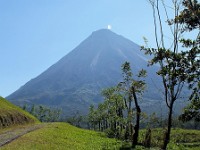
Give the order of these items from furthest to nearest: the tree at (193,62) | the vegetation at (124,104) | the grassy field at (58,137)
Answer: the vegetation at (124,104)
the grassy field at (58,137)
the tree at (193,62)

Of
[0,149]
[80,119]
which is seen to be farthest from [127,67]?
[80,119]

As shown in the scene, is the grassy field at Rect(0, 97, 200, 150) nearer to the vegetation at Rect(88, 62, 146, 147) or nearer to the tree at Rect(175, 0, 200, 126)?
the vegetation at Rect(88, 62, 146, 147)

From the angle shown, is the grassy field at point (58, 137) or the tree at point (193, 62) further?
the grassy field at point (58, 137)

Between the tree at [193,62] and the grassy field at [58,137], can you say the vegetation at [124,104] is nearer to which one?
the grassy field at [58,137]

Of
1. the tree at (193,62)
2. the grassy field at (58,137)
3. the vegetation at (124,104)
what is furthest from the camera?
the vegetation at (124,104)

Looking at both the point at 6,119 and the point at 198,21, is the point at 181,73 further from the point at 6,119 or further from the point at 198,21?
the point at 6,119

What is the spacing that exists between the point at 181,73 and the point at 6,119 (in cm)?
4125

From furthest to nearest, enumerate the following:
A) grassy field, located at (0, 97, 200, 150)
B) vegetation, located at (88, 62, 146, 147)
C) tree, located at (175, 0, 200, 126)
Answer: vegetation, located at (88, 62, 146, 147), grassy field, located at (0, 97, 200, 150), tree, located at (175, 0, 200, 126)

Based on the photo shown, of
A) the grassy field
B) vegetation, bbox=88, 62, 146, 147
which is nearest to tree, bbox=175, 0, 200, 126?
the grassy field

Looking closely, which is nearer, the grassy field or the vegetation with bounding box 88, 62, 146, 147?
the grassy field

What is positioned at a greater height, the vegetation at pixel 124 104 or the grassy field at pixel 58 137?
the vegetation at pixel 124 104

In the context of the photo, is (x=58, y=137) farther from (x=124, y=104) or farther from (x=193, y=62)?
(x=124, y=104)

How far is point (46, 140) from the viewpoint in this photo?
1369 inches

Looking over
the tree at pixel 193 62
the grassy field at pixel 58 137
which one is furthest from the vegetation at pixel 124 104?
the tree at pixel 193 62
